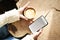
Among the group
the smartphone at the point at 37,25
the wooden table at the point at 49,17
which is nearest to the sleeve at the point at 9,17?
the smartphone at the point at 37,25

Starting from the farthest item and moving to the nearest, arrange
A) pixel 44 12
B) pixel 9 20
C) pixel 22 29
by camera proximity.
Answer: pixel 44 12
pixel 22 29
pixel 9 20

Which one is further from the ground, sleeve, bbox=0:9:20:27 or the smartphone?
sleeve, bbox=0:9:20:27

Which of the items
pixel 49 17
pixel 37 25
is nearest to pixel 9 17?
pixel 37 25

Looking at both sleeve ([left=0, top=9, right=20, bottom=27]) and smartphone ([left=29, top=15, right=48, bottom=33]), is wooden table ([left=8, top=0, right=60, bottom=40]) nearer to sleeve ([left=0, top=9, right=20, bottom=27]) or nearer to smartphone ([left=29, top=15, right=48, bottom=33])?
smartphone ([left=29, top=15, right=48, bottom=33])

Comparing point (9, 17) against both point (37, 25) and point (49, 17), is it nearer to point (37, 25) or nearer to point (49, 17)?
point (37, 25)

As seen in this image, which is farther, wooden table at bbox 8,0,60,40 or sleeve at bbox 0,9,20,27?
wooden table at bbox 8,0,60,40

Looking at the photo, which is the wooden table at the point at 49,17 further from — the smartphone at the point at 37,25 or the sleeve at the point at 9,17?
the sleeve at the point at 9,17

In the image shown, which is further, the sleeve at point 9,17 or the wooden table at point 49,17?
the wooden table at point 49,17

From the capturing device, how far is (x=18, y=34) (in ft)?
3.97

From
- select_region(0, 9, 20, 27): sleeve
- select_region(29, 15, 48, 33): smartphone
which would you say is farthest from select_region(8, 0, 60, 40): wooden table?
select_region(0, 9, 20, 27): sleeve

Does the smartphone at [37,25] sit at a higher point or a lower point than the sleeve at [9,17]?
lower

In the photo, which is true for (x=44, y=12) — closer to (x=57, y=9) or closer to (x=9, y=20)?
(x=57, y=9)

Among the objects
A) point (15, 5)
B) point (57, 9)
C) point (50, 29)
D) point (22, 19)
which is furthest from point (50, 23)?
point (15, 5)

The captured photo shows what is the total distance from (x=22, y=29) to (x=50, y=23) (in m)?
0.26
